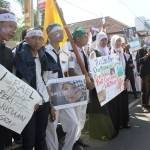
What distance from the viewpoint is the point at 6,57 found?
14.3 feet

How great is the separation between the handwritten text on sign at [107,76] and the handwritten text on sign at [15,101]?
2.33 m

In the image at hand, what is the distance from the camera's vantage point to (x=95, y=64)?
6.77 meters

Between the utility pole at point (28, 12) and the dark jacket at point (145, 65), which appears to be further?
the dark jacket at point (145, 65)

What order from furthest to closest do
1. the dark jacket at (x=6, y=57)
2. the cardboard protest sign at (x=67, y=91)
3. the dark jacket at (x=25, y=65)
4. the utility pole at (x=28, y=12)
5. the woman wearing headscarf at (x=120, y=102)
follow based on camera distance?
1. the utility pole at (x=28, y=12)
2. the woman wearing headscarf at (x=120, y=102)
3. the cardboard protest sign at (x=67, y=91)
4. the dark jacket at (x=25, y=65)
5. the dark jacket at (x=6, y=57)

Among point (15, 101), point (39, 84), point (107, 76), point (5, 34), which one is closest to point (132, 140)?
point (107, 76)

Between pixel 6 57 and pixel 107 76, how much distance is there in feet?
10.4

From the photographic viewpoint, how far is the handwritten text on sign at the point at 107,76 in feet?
22.2

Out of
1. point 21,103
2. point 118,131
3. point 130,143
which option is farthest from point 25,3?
point 21,103

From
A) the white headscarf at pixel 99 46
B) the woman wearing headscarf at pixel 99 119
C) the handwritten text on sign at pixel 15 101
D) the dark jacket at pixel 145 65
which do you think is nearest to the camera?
the handwritten text on sign at pixel 15 101

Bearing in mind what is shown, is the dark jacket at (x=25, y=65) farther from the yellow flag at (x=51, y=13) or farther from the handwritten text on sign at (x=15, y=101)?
the yellow flag at (x=51, y=13)

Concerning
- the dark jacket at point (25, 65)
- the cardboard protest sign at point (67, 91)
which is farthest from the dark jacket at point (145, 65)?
the dark jacket at point (25, 65)

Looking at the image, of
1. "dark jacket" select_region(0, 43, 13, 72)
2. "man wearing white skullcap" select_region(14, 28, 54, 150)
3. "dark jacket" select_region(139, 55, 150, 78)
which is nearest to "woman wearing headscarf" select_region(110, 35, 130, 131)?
"dark jacket" select_region(139, 55, 150, 78)

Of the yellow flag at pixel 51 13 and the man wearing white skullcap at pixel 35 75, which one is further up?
the yellow flag at pixel 51 13

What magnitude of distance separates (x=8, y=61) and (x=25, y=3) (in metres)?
5.48
